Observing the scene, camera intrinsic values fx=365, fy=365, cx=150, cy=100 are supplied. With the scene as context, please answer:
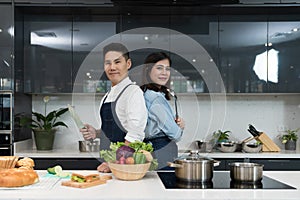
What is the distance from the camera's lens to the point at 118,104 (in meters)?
2.14

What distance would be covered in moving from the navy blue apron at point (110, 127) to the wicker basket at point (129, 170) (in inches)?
23.0

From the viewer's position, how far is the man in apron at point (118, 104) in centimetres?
200

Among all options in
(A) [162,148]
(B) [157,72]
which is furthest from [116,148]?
(B) [157,72]

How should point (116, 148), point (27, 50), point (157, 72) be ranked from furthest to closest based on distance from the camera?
point (27, 50) < point (157, 72) < point (116, 148)

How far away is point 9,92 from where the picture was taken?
3.04m

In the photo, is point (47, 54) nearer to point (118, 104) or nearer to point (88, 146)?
point (88, 146)

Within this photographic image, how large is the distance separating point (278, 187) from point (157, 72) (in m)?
1.13

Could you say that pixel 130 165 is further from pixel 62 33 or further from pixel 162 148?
pixel 62 33

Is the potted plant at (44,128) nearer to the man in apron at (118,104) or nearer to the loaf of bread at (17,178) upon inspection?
the man in apron at (118,104)

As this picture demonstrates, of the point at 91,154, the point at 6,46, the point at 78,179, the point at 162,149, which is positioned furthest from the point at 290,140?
the point at 6,46

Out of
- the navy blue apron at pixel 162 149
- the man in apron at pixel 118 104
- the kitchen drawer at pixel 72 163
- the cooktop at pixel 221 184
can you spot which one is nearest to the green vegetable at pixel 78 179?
the cooktop at pixel 221 184

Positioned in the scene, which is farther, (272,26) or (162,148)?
(272,26)

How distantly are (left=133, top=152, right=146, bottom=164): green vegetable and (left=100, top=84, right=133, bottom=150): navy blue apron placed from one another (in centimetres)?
60

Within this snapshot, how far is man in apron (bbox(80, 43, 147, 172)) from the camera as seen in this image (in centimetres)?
200
